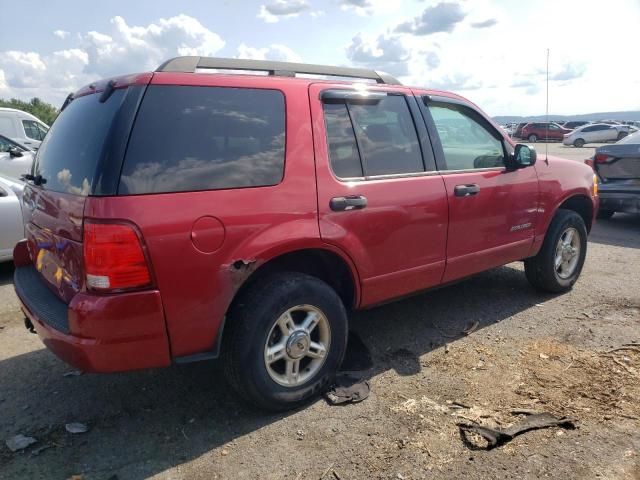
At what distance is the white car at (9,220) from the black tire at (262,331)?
4.03 m

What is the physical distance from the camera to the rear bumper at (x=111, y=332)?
2.43 m

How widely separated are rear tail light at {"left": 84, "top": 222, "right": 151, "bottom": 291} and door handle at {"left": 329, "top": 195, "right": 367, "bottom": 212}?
1140mm

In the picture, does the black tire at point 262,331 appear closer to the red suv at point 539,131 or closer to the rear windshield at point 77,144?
the rear windshield at point 77,144

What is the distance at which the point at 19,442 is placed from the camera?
2799 mm

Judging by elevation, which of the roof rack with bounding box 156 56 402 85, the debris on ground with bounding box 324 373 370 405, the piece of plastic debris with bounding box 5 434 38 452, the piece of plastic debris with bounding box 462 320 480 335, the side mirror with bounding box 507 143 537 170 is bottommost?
the piece of plastic debris with bounding box 462 320 480 335

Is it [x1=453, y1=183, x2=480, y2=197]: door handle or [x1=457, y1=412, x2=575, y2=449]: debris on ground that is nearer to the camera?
[x1=457, y1=412, x2=575, y2=449]: debris on ground

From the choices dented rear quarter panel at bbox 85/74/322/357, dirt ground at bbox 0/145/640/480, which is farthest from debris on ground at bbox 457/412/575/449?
dented rear quarter panel at bbox 85/74/322/357

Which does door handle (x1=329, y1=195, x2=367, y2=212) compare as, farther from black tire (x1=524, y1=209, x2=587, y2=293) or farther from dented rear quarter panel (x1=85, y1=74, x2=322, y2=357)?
black tire (x1=524, y1=209, x2=587, y2=293)

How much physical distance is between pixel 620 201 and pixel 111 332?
313 inches

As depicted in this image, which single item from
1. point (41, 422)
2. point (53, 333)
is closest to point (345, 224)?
point (53, 333)

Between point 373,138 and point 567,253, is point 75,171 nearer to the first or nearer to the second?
point 373,138

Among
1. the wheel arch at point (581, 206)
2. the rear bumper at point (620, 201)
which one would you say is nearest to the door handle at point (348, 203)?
the wheel arch at point (581, 206)

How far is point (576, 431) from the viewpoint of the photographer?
9.30 feet

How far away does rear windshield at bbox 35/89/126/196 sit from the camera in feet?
8.39
